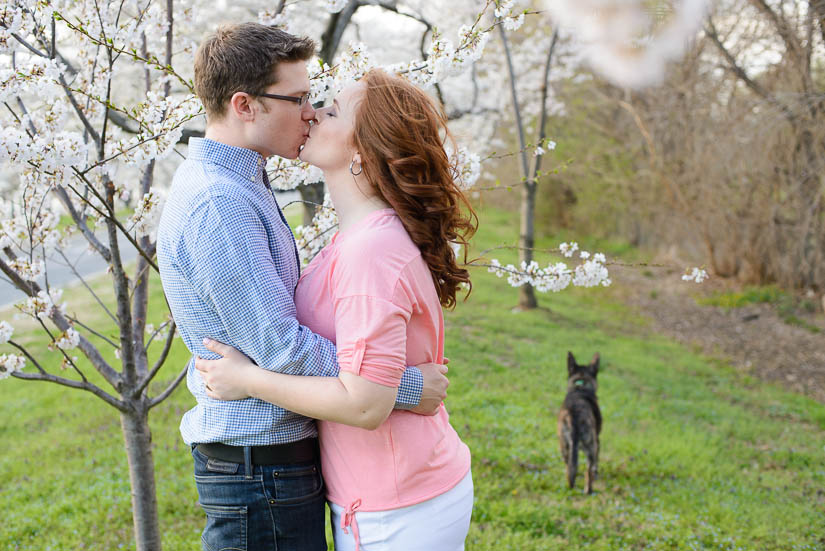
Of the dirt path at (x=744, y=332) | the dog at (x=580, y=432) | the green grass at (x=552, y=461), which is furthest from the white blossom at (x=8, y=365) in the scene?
the dirt path at (x=744, y=332)

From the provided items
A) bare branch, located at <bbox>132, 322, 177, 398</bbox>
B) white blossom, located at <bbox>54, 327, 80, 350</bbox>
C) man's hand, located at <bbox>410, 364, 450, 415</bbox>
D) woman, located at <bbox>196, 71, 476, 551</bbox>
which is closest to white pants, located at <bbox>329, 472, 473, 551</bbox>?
woman, located at <bbox>196, 71, 476, 551</bbox>

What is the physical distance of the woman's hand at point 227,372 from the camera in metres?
1.66

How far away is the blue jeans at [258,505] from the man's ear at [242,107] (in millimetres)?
939

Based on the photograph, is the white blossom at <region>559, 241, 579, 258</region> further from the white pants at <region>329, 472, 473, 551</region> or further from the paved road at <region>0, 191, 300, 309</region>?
the paved road at <region>0, 191, 300, 309</region>

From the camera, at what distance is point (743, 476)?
20.1ft

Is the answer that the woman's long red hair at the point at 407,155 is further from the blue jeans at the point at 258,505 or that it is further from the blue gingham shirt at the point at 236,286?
the blue jeans at the point at 258,505

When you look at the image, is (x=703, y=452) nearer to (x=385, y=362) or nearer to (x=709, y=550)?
(x=709, y=550)

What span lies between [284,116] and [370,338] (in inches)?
27.9

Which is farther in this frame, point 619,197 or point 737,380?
point 619,197

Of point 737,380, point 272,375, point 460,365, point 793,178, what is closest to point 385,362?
point 272,375

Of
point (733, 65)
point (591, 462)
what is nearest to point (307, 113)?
point (591, 462)

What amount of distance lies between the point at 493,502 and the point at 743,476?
2699mm

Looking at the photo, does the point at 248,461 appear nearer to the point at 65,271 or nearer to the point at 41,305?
the point at 41,305

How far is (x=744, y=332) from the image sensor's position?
1200 cm
